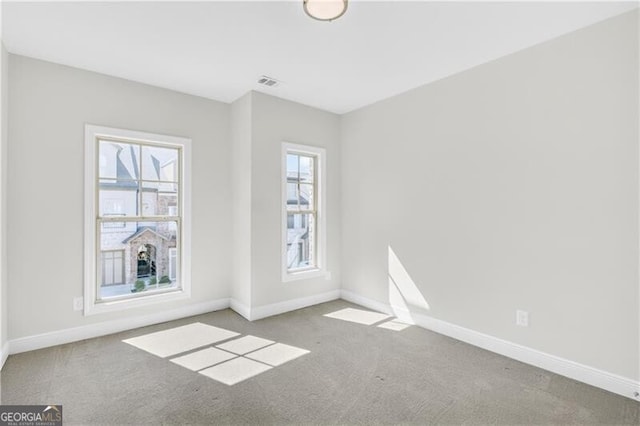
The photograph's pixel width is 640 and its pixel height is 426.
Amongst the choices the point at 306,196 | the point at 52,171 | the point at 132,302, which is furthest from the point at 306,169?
the point at 52,171

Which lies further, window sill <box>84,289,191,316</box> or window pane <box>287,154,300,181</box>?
window pane <box>287,154,300,181</box>

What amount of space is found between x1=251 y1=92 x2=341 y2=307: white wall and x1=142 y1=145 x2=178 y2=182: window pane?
1.00 m

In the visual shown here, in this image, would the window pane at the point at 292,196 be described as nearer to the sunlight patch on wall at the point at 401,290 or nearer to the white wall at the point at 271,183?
the white wall at the point at 271,183

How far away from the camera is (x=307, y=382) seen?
2.39m

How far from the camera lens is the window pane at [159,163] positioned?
11.8 ft

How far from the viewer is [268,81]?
3449 millimetres

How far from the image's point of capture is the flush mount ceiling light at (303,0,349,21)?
1.97m

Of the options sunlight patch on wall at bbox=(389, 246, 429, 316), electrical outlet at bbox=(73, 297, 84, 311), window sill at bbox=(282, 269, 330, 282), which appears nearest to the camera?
electrical outlet at bbox=(73, 297, 84, 311)

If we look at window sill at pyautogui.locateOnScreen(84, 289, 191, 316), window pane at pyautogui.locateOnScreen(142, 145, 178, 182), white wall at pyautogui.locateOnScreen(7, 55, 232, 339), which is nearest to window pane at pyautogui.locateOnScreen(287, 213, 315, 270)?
window sill at pyautogui.locateOnScreen(84, 289, 191, 316)

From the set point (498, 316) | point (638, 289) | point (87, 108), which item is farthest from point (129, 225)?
point (638, 289)

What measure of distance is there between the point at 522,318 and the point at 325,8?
2.95m

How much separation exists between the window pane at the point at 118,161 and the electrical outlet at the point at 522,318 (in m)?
4.17

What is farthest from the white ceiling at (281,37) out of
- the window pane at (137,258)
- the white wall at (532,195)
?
the window pane at (137,258)

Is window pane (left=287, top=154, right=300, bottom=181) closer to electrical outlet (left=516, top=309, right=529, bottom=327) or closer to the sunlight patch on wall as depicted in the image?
the sunlight patch on wall
